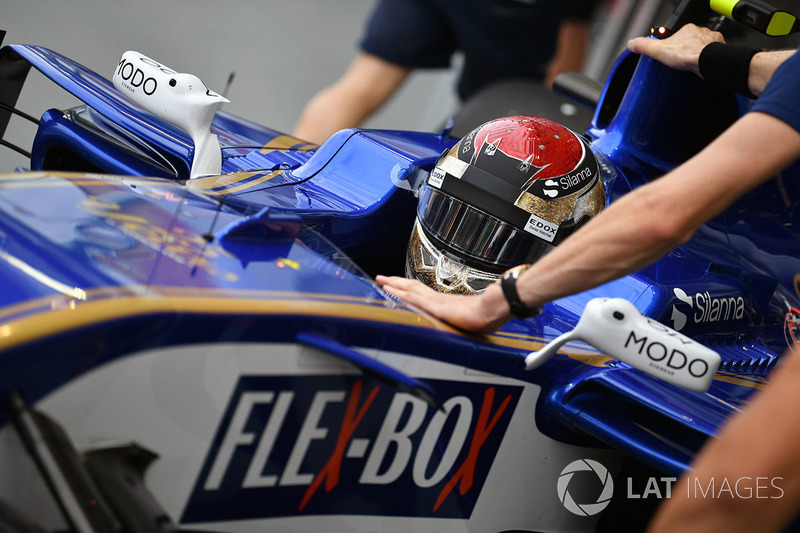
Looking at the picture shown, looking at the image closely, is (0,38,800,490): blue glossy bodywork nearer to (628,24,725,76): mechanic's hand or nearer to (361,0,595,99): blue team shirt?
(628,24,725,76): mechanic's hand

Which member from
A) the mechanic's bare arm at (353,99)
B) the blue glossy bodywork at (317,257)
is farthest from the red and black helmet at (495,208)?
the mechanic's bare arm at (353,99)

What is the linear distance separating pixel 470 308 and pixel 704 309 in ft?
A: 2.42

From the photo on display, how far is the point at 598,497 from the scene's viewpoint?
1.97m

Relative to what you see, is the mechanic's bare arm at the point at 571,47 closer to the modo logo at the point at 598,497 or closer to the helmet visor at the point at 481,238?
the helmet visor at the point at 481,238

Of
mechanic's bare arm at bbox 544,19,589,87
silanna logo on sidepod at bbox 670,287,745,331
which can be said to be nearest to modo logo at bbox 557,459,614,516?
silanna logo on sidepod at bbox 670,287,745,331

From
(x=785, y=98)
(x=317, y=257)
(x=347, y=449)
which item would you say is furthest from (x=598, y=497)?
(x=785, y=98)

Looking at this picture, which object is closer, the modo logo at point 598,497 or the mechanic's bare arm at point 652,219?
the mechanic's bare arm at point 652,219

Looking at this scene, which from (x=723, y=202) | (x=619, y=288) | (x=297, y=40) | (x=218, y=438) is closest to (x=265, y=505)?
(x=218, y=438)

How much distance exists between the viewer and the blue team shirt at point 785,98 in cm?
136

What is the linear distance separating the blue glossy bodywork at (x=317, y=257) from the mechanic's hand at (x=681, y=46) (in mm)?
61

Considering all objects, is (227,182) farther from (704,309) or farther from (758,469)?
(758,469)

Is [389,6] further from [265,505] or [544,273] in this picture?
[265,505]

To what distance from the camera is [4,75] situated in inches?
82.9

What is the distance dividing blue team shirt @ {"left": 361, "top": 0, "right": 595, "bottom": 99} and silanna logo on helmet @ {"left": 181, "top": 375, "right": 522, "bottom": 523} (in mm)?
2859
